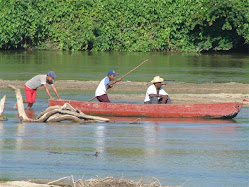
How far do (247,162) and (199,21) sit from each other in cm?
2992

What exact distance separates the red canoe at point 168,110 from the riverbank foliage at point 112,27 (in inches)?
978

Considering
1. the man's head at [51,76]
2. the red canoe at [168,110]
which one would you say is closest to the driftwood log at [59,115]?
the red canoe at [168,110]

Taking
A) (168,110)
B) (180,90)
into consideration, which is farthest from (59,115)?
(180,90)

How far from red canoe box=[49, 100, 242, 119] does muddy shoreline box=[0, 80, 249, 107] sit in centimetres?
300

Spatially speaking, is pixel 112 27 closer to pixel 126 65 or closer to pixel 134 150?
pixel 126 65

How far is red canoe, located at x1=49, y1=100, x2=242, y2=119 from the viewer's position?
17203mm

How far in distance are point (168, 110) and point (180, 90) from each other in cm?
660

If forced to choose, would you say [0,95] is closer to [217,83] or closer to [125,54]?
[217,83]

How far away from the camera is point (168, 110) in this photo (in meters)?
17.3

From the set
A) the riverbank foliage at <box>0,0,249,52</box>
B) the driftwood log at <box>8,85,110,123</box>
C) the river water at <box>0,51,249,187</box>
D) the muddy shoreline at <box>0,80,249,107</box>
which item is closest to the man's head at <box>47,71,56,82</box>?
the river water at <box>0,51,249,187</box>

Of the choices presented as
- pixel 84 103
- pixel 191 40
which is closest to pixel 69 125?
pixel 84 103

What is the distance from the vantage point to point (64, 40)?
4400 cm

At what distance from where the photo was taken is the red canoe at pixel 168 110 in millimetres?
17203

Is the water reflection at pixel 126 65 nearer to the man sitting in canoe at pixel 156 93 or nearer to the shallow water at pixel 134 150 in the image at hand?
the man sitting in canoe at pixel 156 93
